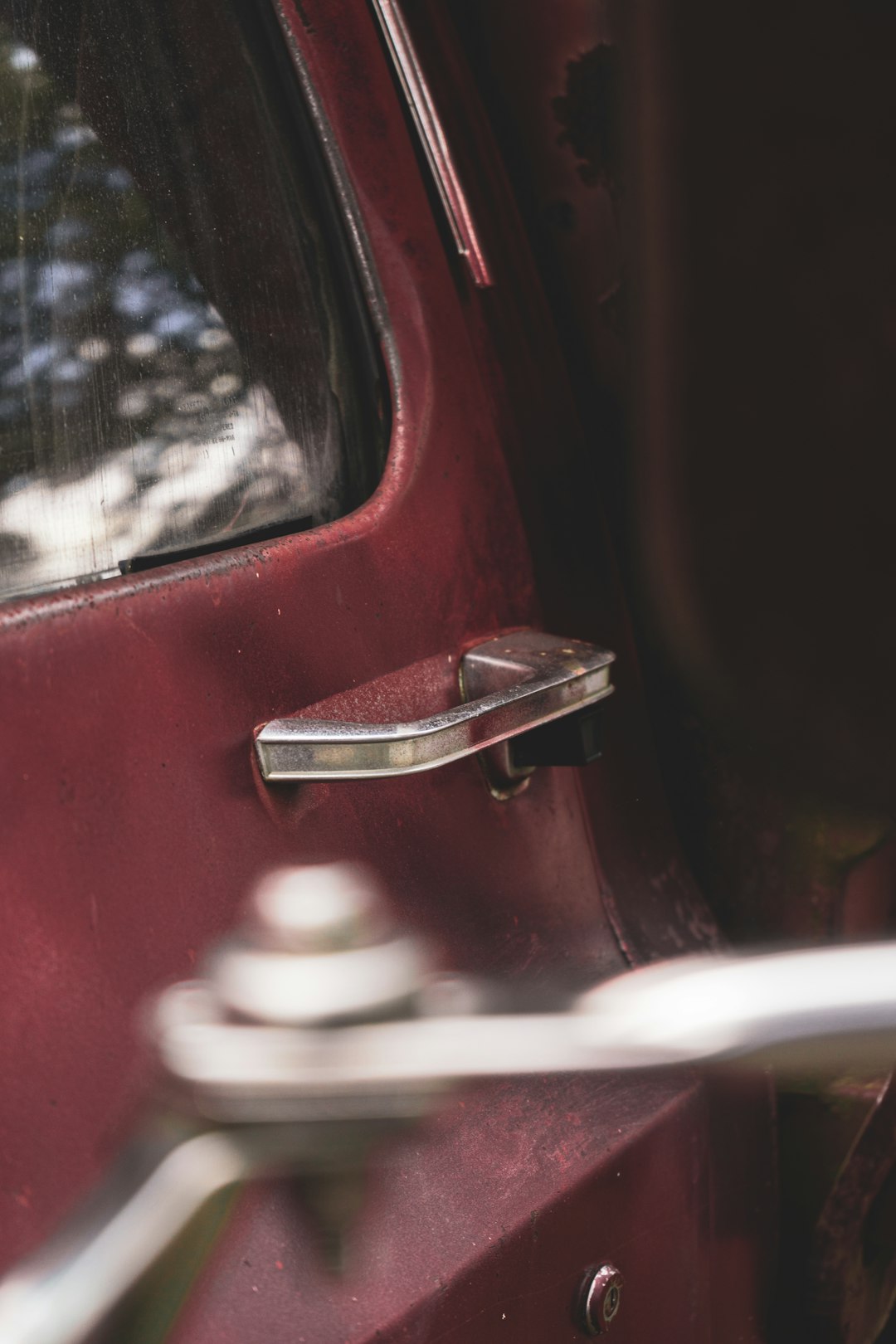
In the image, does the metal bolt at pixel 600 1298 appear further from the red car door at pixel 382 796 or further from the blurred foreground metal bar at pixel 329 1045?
the blurred foreground metal bar at pixel 329 1045

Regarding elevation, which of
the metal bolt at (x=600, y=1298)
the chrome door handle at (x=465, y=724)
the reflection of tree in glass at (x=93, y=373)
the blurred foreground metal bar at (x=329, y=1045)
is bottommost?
the metal bolt at (x=600, y=1298)

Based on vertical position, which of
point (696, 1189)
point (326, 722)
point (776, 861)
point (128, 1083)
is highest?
point (326, 722)

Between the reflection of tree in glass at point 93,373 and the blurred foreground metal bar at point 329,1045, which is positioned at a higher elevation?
the reflection of tree in glass at point 93,373

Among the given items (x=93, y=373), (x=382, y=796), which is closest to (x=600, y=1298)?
(x=382, y=796)

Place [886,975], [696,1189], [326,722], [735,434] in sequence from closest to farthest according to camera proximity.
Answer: [886,975]
[326,722]
[696,1189]
[735,434]

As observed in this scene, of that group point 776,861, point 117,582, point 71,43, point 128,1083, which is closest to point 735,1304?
point 776,861

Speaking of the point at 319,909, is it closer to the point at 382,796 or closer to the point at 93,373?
the point at 382,796

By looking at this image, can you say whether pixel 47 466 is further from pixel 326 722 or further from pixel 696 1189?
pixel 696 1189

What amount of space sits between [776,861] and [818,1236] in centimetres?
33

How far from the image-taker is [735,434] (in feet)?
3.73

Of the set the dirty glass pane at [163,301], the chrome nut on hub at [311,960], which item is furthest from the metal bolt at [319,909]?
the dirty glass pane at [163,301]

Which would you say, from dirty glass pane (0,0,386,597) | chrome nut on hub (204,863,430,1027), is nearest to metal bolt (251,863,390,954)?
chrome nut on hub (204,863,430,1027)

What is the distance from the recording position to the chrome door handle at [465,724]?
2.61ft

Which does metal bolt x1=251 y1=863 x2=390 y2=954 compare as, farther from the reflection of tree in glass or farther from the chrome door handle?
the reflection of tree in glass
